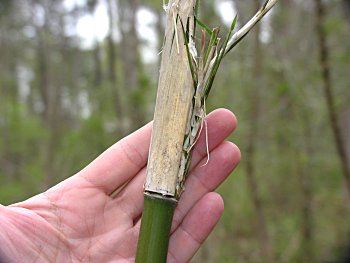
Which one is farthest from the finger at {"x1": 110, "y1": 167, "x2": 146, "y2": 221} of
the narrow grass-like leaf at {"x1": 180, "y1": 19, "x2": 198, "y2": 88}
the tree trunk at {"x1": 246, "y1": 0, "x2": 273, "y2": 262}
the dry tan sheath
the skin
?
the tree trunk at {"x1": 246, "y1": 0, "x2": 273, "y2": 262}

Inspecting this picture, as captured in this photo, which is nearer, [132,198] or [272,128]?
[132,198]

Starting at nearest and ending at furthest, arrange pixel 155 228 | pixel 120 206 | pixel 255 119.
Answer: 1. pixel 155 228
2. pixel 120 206
3. pixel 255 119

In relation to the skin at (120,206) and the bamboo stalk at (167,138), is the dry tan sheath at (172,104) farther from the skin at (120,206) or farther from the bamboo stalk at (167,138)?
the skin at (120,206)

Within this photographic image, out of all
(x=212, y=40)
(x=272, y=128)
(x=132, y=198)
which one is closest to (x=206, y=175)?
(x=132, y=198)

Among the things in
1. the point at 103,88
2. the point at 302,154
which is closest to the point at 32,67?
the point at 103,88

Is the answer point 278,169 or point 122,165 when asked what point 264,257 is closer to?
point 278,169

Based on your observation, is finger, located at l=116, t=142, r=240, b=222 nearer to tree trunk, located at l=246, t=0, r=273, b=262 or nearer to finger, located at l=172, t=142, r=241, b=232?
finger, located at l=172, t=142, r=241, b=232

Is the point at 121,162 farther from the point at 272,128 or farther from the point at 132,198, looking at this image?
the point at 272,128
